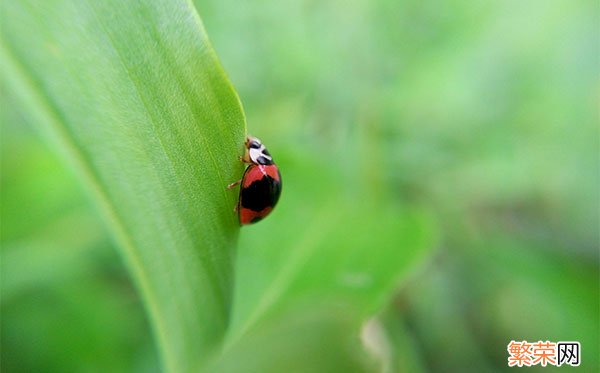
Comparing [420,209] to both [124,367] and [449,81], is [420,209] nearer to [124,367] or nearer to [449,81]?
[449,81]

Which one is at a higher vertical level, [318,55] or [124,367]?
[318,55]

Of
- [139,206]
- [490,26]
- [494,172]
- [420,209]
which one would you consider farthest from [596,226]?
[139,206]

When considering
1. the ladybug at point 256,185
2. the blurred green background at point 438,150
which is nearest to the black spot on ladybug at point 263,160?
the ladybug at point 256,185

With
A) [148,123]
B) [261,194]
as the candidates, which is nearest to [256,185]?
[261,194]

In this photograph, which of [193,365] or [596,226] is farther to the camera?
[596,226]

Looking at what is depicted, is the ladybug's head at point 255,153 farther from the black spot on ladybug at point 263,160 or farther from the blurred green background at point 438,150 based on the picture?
the blurred green background at point 438,150

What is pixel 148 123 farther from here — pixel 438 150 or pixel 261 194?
pixel 438 150

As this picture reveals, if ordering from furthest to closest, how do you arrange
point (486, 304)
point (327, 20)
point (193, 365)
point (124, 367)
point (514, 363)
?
point (327, 20) < point (486, 304) < point (514, 363) < point (124, 367) < point (193, 365)
